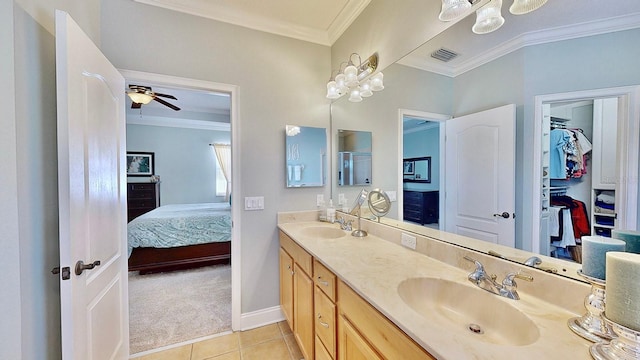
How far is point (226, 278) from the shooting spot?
326 cm

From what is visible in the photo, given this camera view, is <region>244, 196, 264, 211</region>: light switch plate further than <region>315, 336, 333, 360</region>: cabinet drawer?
Yes

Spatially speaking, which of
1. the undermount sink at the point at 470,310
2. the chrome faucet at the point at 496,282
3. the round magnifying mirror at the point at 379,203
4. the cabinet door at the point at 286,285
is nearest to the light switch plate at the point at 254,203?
the cabinet door at the point at 286,285

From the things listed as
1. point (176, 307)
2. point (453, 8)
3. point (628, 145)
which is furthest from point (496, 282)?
point (176, 307)

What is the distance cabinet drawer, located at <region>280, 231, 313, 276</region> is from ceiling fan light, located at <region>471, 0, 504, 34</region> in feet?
5.14

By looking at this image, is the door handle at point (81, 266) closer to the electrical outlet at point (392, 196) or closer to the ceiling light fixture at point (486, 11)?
the electrical outlet at point (392, 196)

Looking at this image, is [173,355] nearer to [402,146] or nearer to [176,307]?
[176,307]

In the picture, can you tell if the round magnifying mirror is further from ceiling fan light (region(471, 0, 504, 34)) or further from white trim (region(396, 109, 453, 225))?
ceiling fan light (region(471, 0, 504, 34))

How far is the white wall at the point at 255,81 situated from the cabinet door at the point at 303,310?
1.77ft

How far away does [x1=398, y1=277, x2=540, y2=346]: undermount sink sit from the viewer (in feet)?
2.77

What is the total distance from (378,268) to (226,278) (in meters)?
2.68

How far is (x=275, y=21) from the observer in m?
2.22

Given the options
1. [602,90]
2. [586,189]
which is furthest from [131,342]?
[602,90]

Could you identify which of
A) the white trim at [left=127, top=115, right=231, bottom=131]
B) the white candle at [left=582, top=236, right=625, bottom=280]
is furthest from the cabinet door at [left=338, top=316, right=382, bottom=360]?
the white trim at [left=127, top=115, right=231, bottom=131]

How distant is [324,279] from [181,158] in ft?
18.5
